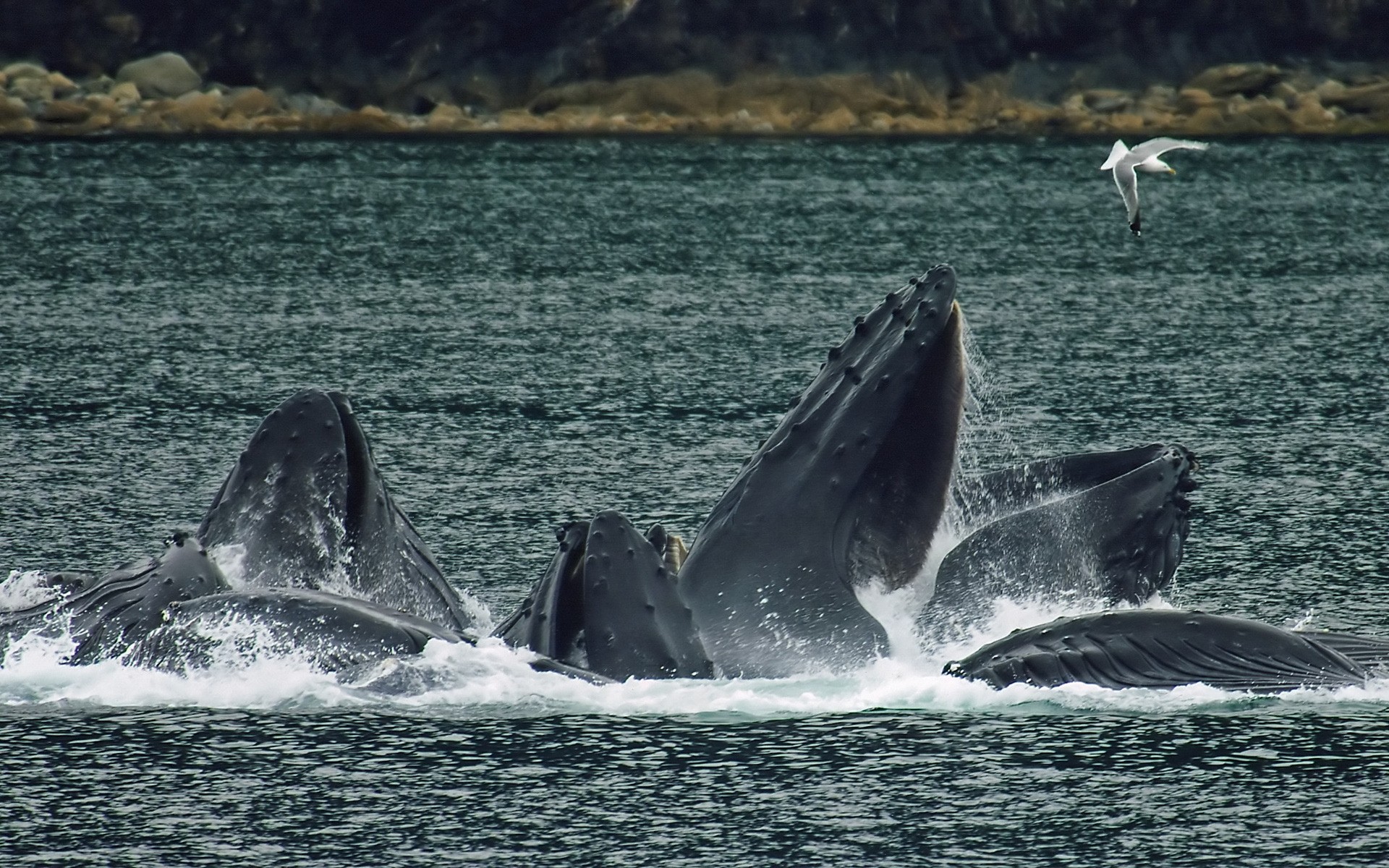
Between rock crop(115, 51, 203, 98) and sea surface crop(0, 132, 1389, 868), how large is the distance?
38949mm

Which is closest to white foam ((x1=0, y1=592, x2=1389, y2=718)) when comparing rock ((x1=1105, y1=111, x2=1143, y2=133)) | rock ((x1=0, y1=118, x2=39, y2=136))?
rock ((x1=0, y1=118, x2=39, y2=136))

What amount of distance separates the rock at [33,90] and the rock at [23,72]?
0.62 m

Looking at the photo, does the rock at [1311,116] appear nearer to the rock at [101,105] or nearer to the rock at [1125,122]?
the rock at [1125,122]

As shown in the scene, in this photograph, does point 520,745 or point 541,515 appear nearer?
point 520,745

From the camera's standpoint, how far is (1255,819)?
470 inches

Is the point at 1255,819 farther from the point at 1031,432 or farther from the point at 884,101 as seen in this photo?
the point at 884,101

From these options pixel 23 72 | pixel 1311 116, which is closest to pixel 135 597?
pixel 1311 116

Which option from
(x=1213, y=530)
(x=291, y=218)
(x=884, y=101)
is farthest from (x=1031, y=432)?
(x=884, y=101)

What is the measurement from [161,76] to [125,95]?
2.04 meters

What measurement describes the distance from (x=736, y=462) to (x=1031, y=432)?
12.2 feet

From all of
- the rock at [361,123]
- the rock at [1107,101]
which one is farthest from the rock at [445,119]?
the rock at [1107,101]

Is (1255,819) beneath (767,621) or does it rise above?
beneath

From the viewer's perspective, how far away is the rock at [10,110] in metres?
93.7

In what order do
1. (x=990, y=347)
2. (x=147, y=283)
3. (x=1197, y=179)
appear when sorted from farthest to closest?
(x=1197, y=179), (x=147, y=283), (x=990, y=347)
